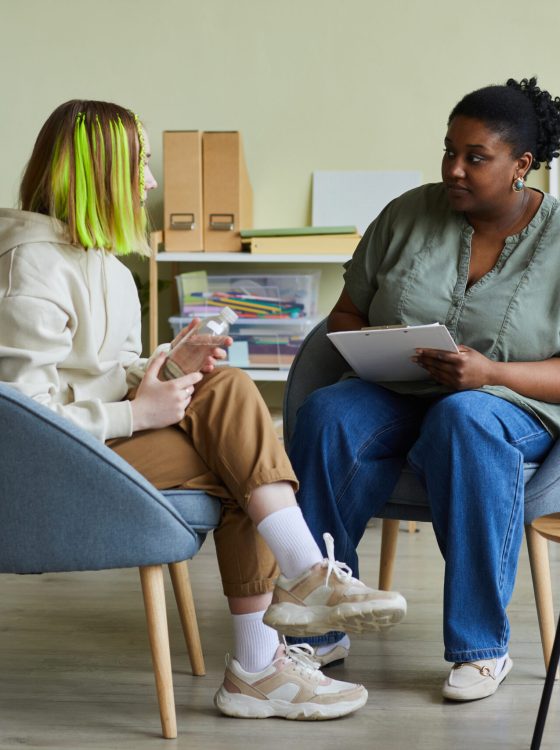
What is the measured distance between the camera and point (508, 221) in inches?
80.0

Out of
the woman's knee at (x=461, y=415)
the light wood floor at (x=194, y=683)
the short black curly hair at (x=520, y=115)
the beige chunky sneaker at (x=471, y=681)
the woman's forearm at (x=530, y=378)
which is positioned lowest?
the light wood floor at (x=194, y=683)

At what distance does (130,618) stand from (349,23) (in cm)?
211

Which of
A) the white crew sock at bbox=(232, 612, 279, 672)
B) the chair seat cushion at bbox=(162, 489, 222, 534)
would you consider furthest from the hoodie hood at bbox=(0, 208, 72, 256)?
the white crew sock at bbox=(232, 612, 279, 672)

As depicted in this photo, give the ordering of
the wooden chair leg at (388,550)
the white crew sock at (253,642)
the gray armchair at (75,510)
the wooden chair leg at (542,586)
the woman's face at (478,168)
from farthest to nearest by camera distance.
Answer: the wooden chair leg at (388,550), the woman's face at (478,168), the wooden chair leg at (542,586), the white crew sock at (253,642), the gray armchair at (75,510)

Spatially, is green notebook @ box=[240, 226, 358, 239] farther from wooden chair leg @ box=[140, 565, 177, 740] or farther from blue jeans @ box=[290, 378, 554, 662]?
wooden chair leg @ box=[140, 565, 177, 740]

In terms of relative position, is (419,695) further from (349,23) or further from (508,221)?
(349,23)

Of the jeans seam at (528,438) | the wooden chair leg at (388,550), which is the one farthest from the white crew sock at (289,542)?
the wooden chair leg at (388,550)

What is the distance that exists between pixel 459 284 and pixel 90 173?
771 millimetres

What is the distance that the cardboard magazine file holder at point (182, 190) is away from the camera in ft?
10.1

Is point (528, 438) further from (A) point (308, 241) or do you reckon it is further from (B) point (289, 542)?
(A) point (308, 241)

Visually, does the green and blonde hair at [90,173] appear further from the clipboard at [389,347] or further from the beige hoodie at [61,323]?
the clipboard at [389,347]

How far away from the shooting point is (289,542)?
1.56 m

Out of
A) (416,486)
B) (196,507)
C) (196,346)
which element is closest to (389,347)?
(416,486)

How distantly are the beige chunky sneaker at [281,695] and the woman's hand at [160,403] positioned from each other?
425mm
